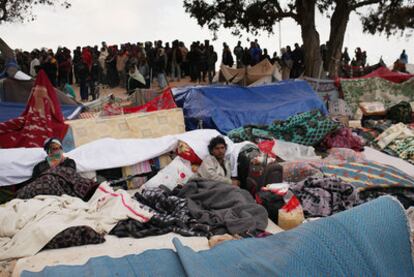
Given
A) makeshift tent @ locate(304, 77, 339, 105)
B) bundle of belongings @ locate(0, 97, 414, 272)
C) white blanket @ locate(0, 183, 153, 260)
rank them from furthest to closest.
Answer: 1. makeshift tent @ locate(304, 77, 339, 105)
2. bundle of belongings @ locate(0, 97, 414, 272)
3. white blanket @ locate(0, 183, 153, 260)

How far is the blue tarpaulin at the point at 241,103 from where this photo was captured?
6.70 metres

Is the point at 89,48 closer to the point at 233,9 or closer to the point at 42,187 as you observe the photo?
the point at 233,9

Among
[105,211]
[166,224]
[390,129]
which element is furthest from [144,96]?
[166,224]

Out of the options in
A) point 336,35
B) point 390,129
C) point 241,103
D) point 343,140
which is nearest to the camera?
point 343,140

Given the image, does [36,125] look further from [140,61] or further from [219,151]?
[140,61]

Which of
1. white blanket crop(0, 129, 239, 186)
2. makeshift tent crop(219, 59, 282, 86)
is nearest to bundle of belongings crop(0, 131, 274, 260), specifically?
white blanket crop(0, 129, 239, 186)

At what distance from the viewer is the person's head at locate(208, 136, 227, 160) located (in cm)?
475

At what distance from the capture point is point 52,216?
3.37 meters

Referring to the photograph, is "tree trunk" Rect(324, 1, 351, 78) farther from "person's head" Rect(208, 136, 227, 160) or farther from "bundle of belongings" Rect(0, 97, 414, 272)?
"person's head" Rect(208, 136, 227, 160)

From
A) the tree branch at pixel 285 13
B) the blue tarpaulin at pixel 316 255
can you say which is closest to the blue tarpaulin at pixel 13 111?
the blue tarpaulin at pixel 316 255

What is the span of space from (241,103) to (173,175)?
10.2 ft

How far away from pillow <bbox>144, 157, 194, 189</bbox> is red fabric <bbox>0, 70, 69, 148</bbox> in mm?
1564

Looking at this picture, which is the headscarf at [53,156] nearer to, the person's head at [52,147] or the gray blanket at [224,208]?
the person's head at [52,147]

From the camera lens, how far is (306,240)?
1.98m
